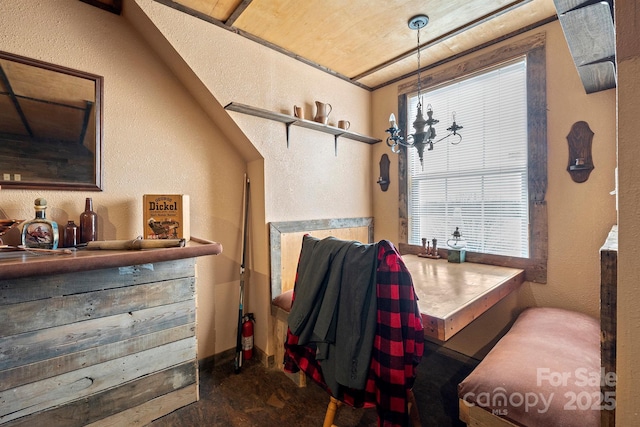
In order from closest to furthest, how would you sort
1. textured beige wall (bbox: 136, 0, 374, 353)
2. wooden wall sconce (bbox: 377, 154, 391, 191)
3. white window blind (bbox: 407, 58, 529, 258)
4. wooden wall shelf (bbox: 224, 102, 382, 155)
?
textured beige wall (bbox: 136, 0, 374, 353), wooden wall shelf (bbox: 224, 102, 382, 155), white window blind (bbox: 407, 58, 529, 258), wooden wall sconce (bbox: 377, 154, 391, 191)

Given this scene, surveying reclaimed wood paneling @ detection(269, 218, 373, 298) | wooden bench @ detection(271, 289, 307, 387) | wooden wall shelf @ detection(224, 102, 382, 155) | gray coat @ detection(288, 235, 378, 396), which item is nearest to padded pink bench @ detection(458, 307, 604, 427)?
gray coat @ detection(288, 235, 378, 396)

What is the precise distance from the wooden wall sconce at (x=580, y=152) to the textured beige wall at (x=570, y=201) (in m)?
0.03

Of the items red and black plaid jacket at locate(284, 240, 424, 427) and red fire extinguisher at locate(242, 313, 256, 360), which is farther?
red fire extinguisher at locate(242, 313, 256, 360)

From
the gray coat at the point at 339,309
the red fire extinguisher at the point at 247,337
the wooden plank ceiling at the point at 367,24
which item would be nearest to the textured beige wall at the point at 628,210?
the gray coat at the point at 339,309

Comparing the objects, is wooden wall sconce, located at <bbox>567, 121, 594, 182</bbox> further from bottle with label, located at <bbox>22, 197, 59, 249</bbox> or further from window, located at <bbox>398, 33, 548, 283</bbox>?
bottle with label, located at <bbox>22, 197, 59, 249</bbox>

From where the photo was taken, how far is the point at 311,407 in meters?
1.73

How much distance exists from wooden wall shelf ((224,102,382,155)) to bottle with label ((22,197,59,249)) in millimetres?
1175

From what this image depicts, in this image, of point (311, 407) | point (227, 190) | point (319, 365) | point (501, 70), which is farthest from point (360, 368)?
point (501, 70)

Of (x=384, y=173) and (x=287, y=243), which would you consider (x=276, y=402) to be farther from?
(x=384, y=173)

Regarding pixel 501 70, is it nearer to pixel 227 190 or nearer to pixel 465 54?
pixel 465 54

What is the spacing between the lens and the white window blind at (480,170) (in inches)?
83.2

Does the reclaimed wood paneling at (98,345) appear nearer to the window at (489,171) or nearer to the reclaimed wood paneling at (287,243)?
the reclaimed wood paneling at (287,243)

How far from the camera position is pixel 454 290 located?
5.24ft

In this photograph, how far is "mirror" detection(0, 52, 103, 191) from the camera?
144 centimetres
